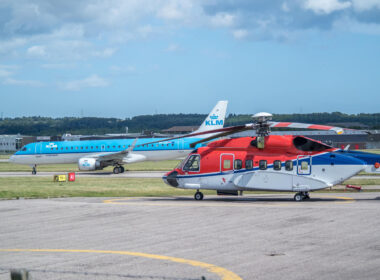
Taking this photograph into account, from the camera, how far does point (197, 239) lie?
47.0ft

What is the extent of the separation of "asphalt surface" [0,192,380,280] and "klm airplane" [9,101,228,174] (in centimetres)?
2618

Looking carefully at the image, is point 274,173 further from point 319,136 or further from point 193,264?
point 319,136

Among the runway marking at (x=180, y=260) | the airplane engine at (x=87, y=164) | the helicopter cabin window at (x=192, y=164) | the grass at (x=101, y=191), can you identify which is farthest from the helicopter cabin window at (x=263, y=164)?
the airplane engine at (x=87, y=164)

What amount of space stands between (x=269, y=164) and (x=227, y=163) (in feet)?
6.45

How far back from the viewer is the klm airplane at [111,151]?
49.9 m

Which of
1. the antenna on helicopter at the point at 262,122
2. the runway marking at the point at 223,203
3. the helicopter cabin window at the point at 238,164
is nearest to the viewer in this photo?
the antenna on helicopter at the point at 262,122

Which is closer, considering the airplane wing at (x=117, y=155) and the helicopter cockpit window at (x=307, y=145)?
the helicopter cockpit window at (x=307, y=145)

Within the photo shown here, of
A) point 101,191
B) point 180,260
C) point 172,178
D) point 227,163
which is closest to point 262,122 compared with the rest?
point 227,163

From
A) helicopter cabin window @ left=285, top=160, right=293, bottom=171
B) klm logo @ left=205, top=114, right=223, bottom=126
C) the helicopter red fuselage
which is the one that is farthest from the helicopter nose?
klm logo @ left=205, top=114, right=223, bottom=126

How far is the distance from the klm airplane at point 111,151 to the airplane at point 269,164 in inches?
1002

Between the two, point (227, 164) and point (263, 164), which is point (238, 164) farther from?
point (263, 164)

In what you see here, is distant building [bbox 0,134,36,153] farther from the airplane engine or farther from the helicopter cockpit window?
the helicopter cockpit window

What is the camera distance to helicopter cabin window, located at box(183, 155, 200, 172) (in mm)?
24172

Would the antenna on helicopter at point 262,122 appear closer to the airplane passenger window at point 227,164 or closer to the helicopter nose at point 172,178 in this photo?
the airplane passenger window at point 227,164
